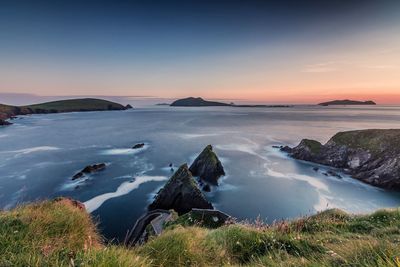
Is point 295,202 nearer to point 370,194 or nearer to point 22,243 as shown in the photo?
point 370,194

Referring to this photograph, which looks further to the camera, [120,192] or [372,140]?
[372,140]

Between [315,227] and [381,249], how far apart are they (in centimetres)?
540

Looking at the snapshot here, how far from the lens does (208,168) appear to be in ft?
142

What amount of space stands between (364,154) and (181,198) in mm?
41396

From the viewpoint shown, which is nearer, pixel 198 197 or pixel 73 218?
pixel 73 218

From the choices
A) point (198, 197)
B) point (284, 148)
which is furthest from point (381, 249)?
point (284, 148)

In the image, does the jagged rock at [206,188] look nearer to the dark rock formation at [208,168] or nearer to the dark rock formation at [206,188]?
the dark rock formation at [206,188]

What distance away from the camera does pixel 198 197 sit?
31250mm

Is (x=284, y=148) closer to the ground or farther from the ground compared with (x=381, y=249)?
closer to the ground

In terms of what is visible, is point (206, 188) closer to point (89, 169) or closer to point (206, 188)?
point (206, 188)

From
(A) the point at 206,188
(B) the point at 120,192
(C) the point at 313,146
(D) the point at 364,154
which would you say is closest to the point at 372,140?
(D) the point at 364,154

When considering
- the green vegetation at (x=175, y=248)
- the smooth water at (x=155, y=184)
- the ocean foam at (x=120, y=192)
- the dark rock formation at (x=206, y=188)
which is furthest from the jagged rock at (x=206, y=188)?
the green vegetation at (x=175, y=248)

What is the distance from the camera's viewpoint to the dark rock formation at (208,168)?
42.7m

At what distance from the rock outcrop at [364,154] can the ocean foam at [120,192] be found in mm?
37496
